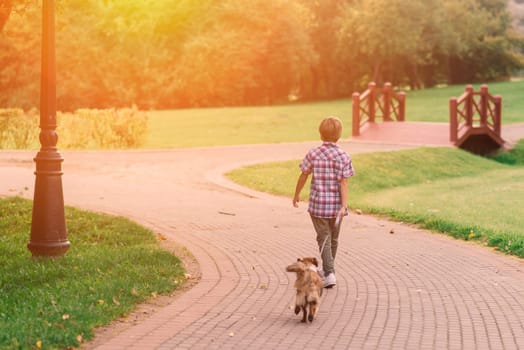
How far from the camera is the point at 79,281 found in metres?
9.09

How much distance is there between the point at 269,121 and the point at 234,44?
21.6 meters

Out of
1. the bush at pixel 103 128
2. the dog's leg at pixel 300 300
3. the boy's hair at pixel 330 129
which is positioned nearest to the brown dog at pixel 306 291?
the dog's leg at pixel 300 300

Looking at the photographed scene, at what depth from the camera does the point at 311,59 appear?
7125 centimetres

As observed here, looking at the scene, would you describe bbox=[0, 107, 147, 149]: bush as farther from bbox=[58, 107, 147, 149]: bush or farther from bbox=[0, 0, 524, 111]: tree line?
bbox=[0, 0, 524, 111]: tree line

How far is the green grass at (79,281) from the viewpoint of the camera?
23.3 ft

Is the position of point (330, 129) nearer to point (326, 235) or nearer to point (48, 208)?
point (326, 235)

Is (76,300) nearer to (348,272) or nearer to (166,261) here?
(166,261)

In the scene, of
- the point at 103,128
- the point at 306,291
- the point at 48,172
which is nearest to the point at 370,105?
the point at 103,128

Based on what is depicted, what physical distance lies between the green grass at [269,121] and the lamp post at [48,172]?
66.2ft

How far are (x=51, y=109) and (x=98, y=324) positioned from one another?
3649mm

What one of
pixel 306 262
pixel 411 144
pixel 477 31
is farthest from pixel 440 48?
pixel 306 262

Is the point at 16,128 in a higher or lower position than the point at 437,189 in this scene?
higher

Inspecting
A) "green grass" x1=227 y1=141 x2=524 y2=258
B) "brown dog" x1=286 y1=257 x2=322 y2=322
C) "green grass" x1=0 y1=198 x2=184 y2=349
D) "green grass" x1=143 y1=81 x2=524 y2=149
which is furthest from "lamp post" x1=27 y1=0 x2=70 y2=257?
"green grass" x1=143 y1=81 x2=524 y2=149

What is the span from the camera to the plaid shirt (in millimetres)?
8797
